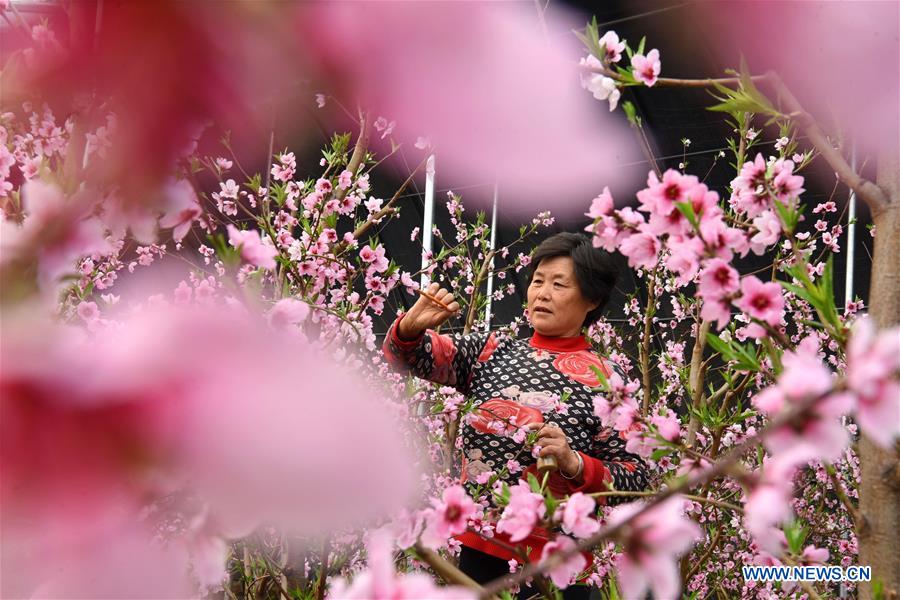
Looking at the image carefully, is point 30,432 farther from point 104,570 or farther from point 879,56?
point 879,56

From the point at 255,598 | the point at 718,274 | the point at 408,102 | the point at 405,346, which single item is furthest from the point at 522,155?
the point at 255,598

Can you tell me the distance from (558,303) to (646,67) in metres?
1.09

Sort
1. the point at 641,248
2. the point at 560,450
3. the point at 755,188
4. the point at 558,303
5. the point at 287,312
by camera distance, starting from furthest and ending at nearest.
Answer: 1. the point at 558,303
2. the point at 560,450
3. the point at 755,188
4. the point at 641,248
5. the point at 287,312

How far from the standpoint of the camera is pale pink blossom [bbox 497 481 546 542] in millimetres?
803

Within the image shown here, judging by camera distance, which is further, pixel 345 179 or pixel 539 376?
pixel 345 179

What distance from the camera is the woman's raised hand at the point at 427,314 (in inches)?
65.4

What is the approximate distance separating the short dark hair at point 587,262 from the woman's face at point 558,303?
0.02 metres

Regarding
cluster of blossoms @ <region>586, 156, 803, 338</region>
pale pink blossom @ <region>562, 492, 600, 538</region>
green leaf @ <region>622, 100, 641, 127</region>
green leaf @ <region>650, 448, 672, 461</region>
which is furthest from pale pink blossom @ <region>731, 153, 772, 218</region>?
pale pink blossom @ <region>562, 492, 600, 538</region>

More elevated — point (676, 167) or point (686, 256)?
point (676, 167)

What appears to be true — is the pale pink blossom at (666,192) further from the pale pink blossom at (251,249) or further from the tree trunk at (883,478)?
the pale pink blossom at (251,249)

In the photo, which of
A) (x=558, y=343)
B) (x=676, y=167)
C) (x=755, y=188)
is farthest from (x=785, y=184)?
(x=676, y=167)

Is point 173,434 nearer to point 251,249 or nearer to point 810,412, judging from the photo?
point 810,412

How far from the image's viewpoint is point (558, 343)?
2.09m

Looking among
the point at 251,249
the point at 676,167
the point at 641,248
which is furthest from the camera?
the point at 676,167
